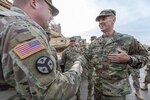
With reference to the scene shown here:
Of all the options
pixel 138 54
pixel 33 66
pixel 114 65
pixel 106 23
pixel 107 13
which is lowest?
pixel 114 65

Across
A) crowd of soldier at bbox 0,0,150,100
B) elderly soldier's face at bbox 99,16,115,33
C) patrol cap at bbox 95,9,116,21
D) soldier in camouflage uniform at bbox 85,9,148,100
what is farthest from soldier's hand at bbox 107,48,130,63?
crowd of soldier at bbox 0,0,150,100

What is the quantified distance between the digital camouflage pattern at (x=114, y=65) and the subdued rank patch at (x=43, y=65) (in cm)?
227

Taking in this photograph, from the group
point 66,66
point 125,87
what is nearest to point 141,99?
point 66,66

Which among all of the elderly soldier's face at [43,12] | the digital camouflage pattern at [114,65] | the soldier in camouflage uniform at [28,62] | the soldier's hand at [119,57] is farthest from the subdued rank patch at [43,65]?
the digital camouflage pattern at [114,65]

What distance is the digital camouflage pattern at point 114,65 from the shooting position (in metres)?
3.32

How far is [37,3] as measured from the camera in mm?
1553

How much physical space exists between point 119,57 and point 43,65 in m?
2.12

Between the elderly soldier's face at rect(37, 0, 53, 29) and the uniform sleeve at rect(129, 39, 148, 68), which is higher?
the elderly soldier's face at rect(37, 0, 53, 29)

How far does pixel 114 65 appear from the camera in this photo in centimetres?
338

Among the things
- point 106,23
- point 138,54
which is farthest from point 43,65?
point 106,23

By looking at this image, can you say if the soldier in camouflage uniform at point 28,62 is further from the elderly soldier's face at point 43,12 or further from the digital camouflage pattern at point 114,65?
the digital camouflage pattern at point 114,65

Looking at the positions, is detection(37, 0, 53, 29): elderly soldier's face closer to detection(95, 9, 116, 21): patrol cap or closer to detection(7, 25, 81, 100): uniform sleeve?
detection(7, 25, 81, 100): uniform sleeve

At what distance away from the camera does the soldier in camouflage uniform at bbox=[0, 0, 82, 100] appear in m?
1.18

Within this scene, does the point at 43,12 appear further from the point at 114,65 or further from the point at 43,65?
the point at 114,65
